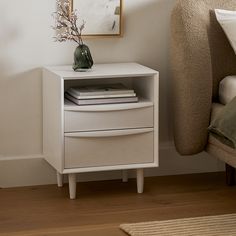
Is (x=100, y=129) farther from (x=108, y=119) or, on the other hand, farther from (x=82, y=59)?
(x=82, y=59)

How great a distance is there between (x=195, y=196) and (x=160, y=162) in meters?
0.41

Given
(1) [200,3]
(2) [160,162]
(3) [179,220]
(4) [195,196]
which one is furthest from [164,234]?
(1) [200,3]

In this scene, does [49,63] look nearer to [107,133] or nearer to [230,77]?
[107,133]

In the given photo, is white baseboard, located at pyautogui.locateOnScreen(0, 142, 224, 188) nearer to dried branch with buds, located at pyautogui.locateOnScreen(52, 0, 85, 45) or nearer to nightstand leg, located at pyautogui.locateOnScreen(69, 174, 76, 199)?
nightstand leg, located at pyautogui.locateOnScreen(69, 174, 76, 199)

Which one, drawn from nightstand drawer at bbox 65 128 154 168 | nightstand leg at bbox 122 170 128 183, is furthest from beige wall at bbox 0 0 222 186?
nightstand drawer at bbox 65 128 154 168

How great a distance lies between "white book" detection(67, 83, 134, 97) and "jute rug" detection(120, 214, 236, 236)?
0.67 m

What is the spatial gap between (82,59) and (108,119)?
0.31 meters

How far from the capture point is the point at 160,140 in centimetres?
409

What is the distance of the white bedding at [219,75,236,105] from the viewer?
365 centimetres

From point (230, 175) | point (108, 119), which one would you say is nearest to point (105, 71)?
point (108, 119)

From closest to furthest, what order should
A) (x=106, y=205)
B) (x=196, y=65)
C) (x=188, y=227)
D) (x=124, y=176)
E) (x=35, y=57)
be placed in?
1. (x=188, y=227)
2. (x=106, y=205)
3. (x=196, y=65)
4. (x=35, y=57)
5. (x=124, y=176)

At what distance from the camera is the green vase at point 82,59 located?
12.0 ft

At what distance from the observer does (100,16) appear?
385cm

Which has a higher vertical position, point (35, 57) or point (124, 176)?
point (35, 57)
